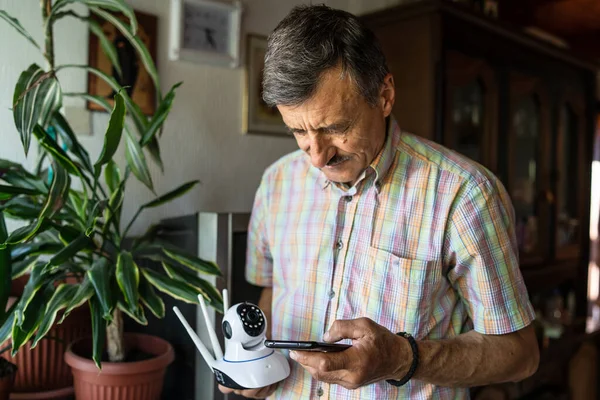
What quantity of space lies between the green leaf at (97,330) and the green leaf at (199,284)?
16 cm

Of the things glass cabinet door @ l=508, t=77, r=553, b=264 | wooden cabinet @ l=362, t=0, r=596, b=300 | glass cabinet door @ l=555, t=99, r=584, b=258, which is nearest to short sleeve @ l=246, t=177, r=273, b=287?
wooden cabinet @ l=362, t=0, r=596, b=300

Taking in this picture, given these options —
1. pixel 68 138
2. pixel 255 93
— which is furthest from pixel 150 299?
pixel 255 93

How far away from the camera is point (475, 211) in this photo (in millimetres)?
1004

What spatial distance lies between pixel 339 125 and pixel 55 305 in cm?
61

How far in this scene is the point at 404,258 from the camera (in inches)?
40.7

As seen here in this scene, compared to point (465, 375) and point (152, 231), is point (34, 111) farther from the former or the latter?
point (465, 375)

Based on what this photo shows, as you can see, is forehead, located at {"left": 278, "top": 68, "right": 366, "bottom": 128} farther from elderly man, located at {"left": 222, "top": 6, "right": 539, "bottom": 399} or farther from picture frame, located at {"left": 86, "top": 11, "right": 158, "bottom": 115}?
picture frame, located at {"left": 86, "top": 11, "right": 158, "bottom": 115}

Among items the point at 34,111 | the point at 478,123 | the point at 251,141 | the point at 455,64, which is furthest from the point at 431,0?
the point at 34,111

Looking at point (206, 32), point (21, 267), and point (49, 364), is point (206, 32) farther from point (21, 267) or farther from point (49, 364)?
point (49, 364)

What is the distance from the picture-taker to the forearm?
956mm

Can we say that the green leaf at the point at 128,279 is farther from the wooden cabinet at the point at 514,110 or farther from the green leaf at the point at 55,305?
the wooden cabinet at the point at 514,110

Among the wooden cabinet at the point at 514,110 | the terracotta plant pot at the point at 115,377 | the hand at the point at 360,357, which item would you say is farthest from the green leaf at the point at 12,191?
the wooden cabinet at the point at 514,110

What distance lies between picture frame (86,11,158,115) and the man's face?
616mm

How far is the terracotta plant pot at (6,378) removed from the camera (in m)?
1.06
